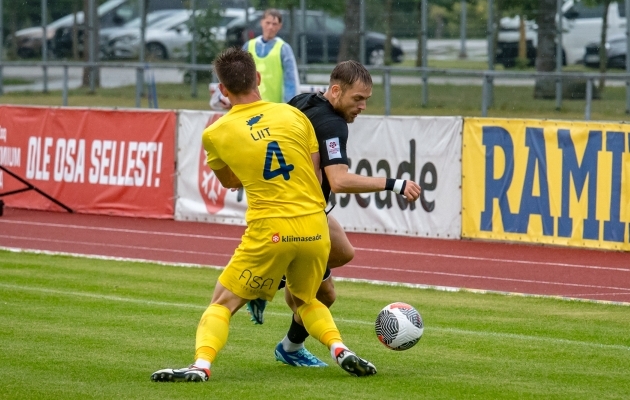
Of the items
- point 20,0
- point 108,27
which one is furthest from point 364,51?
point 20,0

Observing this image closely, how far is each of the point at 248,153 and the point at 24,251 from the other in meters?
8.77

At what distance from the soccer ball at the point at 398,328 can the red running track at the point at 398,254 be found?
14.3 feet

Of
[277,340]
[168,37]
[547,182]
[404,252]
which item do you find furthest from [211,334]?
[168,37]

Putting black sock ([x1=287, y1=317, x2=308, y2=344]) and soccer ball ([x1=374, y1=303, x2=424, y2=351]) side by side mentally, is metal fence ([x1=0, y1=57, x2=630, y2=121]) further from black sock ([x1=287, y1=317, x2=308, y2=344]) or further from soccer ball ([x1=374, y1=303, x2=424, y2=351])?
black sock ([x1=287, y1=317, x2=308, y2=344])

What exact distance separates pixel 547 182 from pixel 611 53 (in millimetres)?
9993

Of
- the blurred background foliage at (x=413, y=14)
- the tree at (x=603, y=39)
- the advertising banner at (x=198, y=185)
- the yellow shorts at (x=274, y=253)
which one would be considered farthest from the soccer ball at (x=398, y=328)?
the blurred background foliage at (x=413, y=14)

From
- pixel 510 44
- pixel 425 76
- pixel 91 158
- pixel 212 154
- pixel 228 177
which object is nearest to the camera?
pixel 212 154

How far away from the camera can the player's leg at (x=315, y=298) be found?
694 cm

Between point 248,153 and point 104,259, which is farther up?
point 248,153

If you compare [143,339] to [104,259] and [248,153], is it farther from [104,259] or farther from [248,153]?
[104,259]

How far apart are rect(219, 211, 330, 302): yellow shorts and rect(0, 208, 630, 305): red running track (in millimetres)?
5209

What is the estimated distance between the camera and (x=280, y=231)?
685cm

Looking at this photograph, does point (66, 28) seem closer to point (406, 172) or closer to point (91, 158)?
point (91, 158)

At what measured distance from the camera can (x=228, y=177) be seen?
7129 mm
